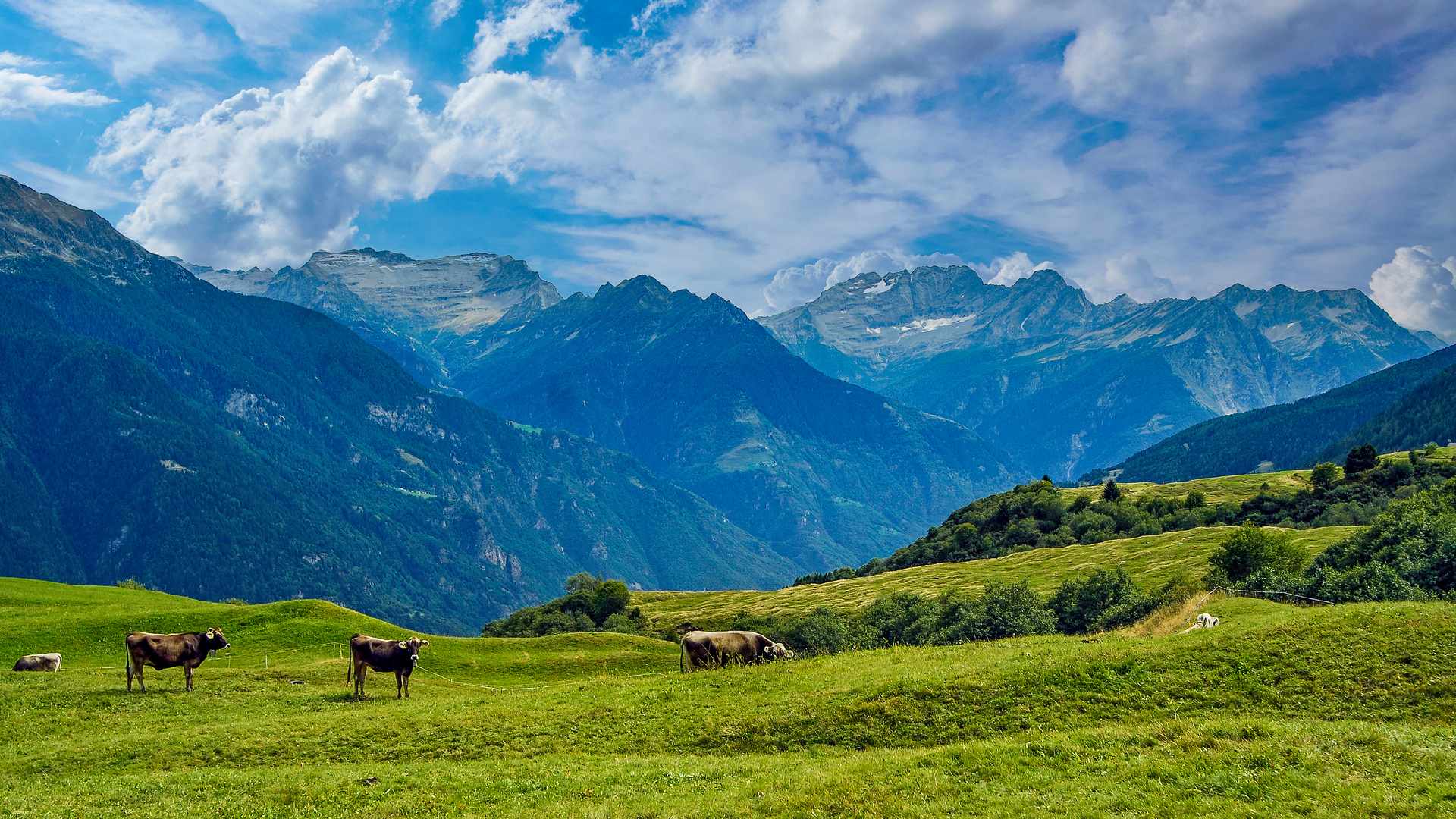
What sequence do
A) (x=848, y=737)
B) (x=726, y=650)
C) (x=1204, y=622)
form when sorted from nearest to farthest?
1. (x=848, y=737)
2. (x=726, y=650)
3. (x=1204, y=622)

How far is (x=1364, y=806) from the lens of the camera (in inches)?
782

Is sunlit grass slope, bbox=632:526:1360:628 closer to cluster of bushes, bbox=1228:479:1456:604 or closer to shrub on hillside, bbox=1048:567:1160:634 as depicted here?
cluster of bushes, bbox=1228:479:1456:604

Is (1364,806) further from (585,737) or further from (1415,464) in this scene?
(1415,464)

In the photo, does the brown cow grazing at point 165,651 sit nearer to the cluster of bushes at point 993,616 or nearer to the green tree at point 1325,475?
the cluster of bushes at point 993,616

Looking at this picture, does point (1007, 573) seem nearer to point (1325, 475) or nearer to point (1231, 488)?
point (1325, 475)

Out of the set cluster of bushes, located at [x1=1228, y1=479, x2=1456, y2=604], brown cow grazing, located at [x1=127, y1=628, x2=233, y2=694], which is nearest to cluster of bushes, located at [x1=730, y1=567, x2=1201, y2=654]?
cluster of bushes, located at [x1=1228, y1=479, x2=1456, y2=604]

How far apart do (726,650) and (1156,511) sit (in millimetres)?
146824

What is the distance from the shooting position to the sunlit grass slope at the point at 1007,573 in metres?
103

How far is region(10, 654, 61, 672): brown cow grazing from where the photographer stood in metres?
48.1

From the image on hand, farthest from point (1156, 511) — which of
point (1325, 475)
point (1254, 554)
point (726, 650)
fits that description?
point (726, 650)

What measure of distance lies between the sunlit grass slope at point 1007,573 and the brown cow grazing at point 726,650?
6537cm

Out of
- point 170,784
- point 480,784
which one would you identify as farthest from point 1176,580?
point 170,784

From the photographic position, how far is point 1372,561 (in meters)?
56.3

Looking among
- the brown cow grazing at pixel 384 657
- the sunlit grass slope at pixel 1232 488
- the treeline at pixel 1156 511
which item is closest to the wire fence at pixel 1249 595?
the brown cow grazing at pixel 384 657
